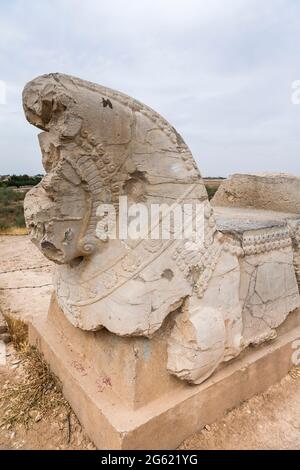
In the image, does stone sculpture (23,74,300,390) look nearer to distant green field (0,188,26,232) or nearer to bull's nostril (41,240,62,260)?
bull's nostril (41,240,62,260)

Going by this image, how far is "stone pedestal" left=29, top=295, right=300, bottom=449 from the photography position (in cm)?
163

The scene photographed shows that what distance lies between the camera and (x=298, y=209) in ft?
10.3

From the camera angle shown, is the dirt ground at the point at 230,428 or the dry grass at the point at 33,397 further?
the dry grass at the point at 33,397

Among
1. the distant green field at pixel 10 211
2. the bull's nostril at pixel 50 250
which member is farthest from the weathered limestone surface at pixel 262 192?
the distant green field at pixel 10 211

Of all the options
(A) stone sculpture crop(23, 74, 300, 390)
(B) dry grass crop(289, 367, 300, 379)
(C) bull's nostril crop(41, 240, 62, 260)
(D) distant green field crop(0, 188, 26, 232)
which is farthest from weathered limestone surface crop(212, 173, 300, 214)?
(D) distant green field crop(0, 188, 26, 232)

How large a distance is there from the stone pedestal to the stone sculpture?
0.09m

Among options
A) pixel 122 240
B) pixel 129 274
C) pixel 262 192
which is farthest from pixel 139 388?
pixel 262 192

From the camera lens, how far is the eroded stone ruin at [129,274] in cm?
155

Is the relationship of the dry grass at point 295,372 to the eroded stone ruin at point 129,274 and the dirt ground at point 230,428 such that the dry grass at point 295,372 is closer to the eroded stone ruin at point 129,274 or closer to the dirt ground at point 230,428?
the dirt ground at point 230,428

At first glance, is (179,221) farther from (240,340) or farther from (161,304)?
(240,340)

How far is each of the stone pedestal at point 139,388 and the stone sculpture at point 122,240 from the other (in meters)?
0.09
